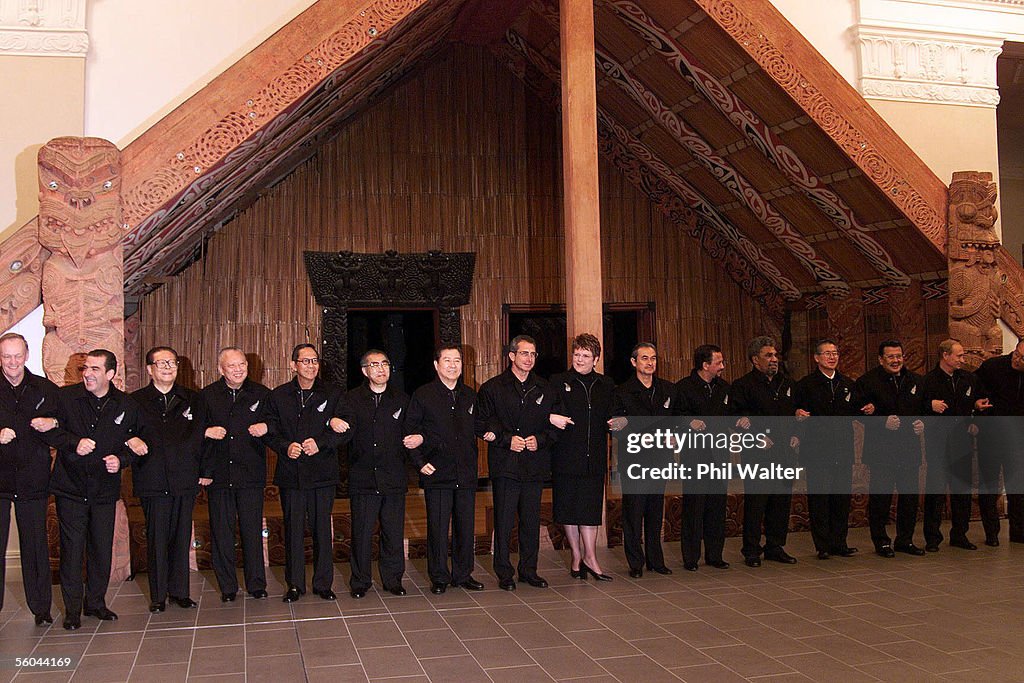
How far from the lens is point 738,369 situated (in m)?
10.0

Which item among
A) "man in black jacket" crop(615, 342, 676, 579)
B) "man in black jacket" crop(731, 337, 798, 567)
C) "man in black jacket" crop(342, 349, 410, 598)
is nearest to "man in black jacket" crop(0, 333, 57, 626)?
"man in black jacket" crop(342, 349, 410, 598)

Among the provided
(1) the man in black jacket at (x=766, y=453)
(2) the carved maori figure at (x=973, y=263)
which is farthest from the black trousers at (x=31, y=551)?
(2) the carved maori figure at (x=973, y=263)

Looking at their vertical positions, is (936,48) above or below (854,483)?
above

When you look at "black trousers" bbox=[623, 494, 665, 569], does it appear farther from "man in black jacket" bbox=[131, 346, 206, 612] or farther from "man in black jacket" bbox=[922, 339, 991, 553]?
"man in black jacket" bbox=[131, 346, 206, 612]

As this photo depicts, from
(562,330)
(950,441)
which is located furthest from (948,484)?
(562,330)

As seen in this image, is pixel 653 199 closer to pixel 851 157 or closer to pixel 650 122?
pixel 650 122

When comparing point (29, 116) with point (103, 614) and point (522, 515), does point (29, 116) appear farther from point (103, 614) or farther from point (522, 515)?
point (522, 515)

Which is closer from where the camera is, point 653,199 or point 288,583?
point 288,583

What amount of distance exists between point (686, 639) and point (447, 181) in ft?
20.2

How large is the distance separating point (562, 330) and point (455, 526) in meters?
4.57

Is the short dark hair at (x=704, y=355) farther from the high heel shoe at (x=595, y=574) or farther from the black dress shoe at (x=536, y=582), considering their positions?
the black dress shoe at (x=536, y=582)

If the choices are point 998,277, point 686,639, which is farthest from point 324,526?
point 998,277

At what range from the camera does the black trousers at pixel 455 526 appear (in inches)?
212

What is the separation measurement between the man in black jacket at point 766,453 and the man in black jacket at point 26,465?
12.9 feet
